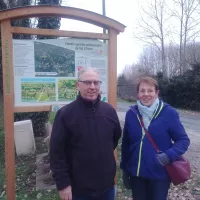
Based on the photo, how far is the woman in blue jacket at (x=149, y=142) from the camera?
2426 mm

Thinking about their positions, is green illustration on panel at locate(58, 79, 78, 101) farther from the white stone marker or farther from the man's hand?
the white stone marker

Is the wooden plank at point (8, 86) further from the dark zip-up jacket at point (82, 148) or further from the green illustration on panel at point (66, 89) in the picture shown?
the dark zip-up jacket at point (82, 148)

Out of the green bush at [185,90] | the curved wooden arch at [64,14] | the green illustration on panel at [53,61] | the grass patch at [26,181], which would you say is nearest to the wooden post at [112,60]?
the curved wooden arch at [64,14]

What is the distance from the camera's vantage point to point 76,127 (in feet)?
7.36

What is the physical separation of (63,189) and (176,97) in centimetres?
2119

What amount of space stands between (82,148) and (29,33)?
177cm

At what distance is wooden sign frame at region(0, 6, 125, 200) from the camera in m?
3.16

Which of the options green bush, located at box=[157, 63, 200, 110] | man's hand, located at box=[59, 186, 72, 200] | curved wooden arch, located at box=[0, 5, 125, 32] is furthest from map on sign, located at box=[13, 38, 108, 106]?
green bush, located at box=[157, 63, 200, 110]

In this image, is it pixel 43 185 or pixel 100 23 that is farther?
pixel 43 185

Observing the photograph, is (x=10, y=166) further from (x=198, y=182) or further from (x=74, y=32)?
(x=198, y=182)

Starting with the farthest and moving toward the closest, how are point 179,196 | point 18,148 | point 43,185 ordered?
point 18,148 < point 43,185 < point 179,196

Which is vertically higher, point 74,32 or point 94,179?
point 74,32

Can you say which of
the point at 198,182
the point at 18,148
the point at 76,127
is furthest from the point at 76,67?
the point at 18,148

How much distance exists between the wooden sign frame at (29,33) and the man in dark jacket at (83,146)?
1.17 metres
